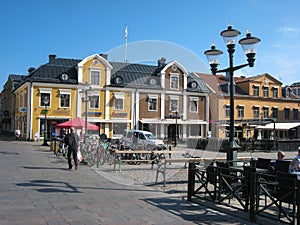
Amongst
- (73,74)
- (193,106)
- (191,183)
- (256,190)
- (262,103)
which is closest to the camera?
(256,190)

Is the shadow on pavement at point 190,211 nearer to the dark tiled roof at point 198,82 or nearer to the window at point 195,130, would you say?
the dark tiled roof at point 198,82

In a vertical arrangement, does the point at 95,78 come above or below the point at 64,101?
above

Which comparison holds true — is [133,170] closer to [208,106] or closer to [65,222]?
[208,106]

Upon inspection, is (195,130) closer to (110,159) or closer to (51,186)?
(110,159)

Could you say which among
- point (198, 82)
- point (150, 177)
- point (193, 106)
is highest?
point (198, 82)

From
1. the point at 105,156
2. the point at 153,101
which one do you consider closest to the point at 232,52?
the point at 153,101

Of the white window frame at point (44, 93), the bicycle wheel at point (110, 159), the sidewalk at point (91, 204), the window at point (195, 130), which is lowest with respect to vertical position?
the sidewalk at point (91, 204)

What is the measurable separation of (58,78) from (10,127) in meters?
20.4

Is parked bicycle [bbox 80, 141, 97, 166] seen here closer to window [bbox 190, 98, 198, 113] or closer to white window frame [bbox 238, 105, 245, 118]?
window [bbox 190, 98, 198, 113]

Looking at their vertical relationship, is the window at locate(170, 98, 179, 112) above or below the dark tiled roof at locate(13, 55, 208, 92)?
below

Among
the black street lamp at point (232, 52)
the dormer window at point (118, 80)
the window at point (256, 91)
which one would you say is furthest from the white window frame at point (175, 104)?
the window at point (256, 91)

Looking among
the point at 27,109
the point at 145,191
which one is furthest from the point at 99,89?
the point at 145,191

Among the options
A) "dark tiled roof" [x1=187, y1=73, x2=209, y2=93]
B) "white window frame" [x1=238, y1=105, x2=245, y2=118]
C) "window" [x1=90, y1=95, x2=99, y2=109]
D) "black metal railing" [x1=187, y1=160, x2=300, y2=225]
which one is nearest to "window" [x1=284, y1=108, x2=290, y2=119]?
"white window frame" [x1=238, y1=105, x2=245, y2=118]

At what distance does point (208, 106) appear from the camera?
12805 millimetres
